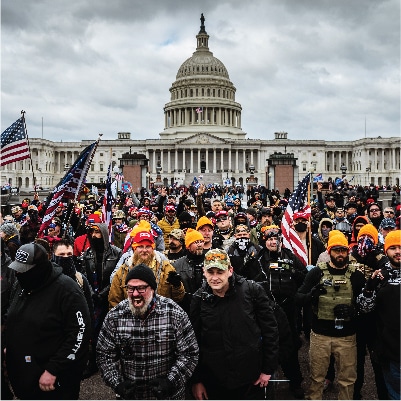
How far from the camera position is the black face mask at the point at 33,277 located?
3.98 m

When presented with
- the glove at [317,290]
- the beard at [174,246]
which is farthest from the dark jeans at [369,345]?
the beard at [174,246]

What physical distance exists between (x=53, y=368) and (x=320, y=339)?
9.05 ft

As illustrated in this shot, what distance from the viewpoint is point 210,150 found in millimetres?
100562

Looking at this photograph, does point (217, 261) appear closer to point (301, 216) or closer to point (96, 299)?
point (96, 299)

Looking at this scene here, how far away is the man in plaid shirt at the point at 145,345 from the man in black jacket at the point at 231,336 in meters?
0.26

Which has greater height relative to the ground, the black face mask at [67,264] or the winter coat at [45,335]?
the black face mask at [67,264]

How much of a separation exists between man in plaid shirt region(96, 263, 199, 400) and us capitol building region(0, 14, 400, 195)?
84.8 meters

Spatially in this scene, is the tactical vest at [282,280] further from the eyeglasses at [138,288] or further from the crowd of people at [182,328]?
the eyeglasses at [138,288]

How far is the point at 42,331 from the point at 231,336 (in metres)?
1.56

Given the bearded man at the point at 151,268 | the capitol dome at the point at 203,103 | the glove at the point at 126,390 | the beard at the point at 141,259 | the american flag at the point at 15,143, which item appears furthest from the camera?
the capitol dome at the point at 203,103

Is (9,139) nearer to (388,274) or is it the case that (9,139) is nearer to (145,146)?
(388,274)

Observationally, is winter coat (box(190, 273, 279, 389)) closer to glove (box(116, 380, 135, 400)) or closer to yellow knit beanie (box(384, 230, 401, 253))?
glove (box(116, 380, 135, 400))

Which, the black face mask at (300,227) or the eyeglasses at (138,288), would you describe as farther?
the black face mask at (300,227)

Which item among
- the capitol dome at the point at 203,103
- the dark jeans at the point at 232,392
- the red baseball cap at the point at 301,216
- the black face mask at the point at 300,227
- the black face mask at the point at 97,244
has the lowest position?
the dark jeans at the point at 232,392
